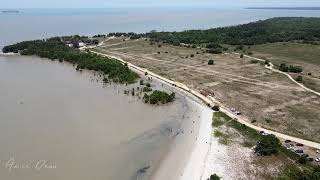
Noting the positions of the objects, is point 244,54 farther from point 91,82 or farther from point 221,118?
point 221,118

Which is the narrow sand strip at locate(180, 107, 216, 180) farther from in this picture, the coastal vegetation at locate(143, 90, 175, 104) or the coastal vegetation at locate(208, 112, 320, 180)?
the coastal vegetation at locate(143, 90, 175, 104)

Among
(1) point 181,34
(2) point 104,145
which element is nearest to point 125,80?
(2) point 104,145

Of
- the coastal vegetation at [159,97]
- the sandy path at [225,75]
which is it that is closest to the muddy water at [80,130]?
the coastal vegetation at [159,97]

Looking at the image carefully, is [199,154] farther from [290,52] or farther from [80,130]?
[290,52]

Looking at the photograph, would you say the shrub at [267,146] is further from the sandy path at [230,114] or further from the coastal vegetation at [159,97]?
the coastal vegetation at [159,97]

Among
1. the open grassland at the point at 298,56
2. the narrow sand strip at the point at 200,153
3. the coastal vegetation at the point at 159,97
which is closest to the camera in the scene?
the narrow sand strip at the point at 200,153

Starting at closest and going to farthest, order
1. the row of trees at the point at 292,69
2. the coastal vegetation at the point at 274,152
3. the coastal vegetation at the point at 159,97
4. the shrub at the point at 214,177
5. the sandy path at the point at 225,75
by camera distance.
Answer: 1. the shrub at the point at 214,177
2. the coastal vegetation at the point at 274,152
3. the coastal vegetation at the point at 159,97
4. the sandy path at the point at 225,75
5. the row of trees at the point at 292,69
